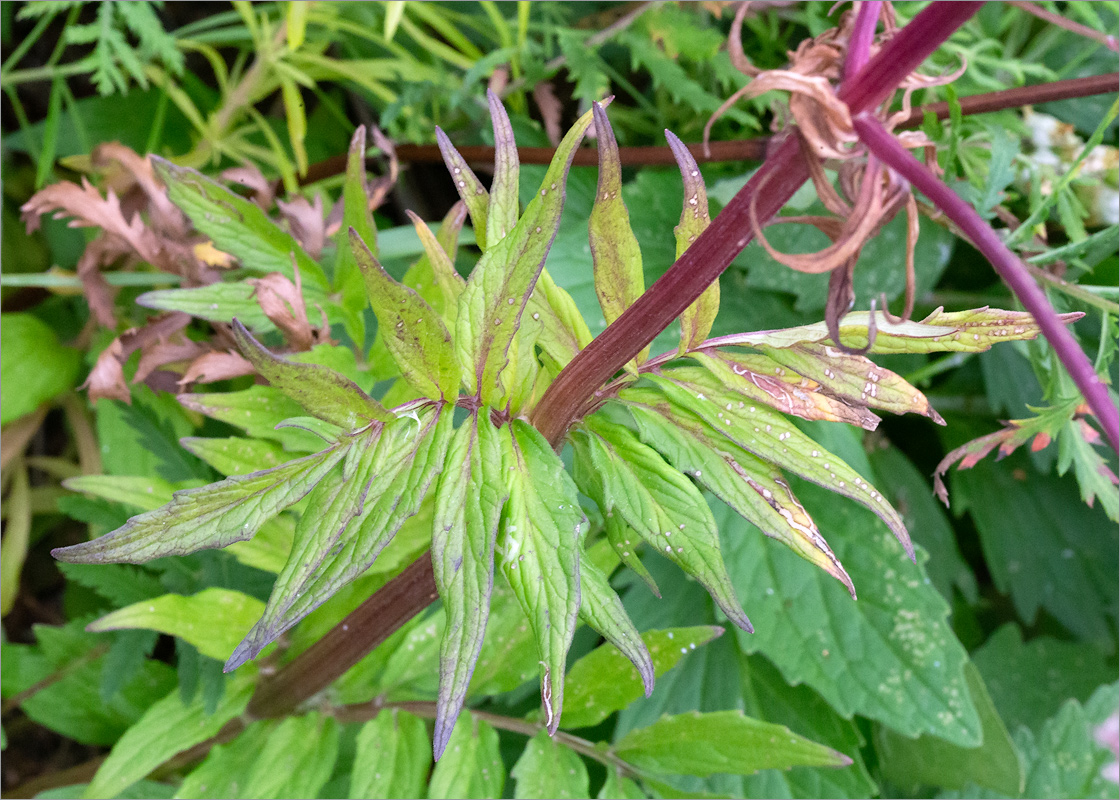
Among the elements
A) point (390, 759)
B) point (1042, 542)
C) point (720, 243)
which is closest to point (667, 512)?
point (720, 243)

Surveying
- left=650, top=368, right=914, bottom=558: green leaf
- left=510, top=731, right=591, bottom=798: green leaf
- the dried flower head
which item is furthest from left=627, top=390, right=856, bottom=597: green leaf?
left=510, top=731, right=591, bottom=798: green leaf

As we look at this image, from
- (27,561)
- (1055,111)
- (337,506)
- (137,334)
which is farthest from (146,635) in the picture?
(1055,111)

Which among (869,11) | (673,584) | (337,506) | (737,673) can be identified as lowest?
(737,673)

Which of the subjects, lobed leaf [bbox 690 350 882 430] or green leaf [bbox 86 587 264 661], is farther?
green leaf [bbox 86 587 264 661]

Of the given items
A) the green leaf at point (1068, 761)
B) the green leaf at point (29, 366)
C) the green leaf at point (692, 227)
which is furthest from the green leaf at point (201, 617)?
the green leaf at point (1068, 761)

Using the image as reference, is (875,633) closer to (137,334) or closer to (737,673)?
(737,673)

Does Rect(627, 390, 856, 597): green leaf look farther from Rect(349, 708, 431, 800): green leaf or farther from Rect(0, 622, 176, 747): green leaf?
Rect(0, 622, 176, 747): green leaf
